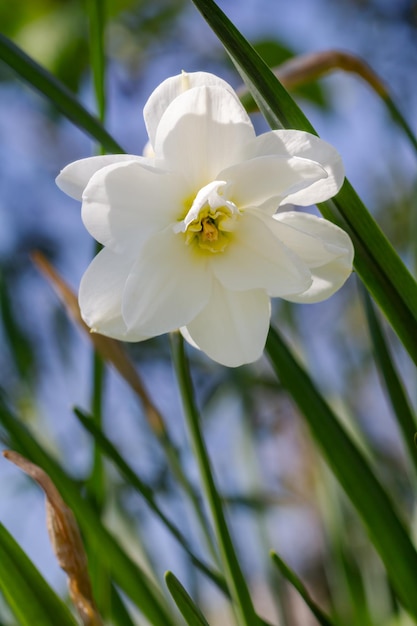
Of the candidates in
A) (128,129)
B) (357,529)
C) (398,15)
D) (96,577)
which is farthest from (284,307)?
(398,15)

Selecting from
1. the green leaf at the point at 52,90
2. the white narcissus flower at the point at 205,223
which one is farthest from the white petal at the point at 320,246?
the green leaf at the point at 52,90

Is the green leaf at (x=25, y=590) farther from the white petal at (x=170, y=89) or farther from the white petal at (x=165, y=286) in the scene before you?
the white petal at (x=170, y=89)

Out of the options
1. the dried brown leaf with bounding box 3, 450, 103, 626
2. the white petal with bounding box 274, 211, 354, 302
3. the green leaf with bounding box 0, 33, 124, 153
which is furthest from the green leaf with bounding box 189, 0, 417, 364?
the dried brown leaf with bounding box 3, 450, 103, 626

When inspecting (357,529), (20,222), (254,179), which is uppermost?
(20,222)

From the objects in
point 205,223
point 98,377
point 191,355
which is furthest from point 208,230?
point 191,355

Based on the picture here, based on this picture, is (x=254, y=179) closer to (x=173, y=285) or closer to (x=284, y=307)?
(x=173, y=285)

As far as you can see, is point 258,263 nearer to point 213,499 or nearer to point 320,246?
→ point 320,246

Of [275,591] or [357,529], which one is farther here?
[357,529]
